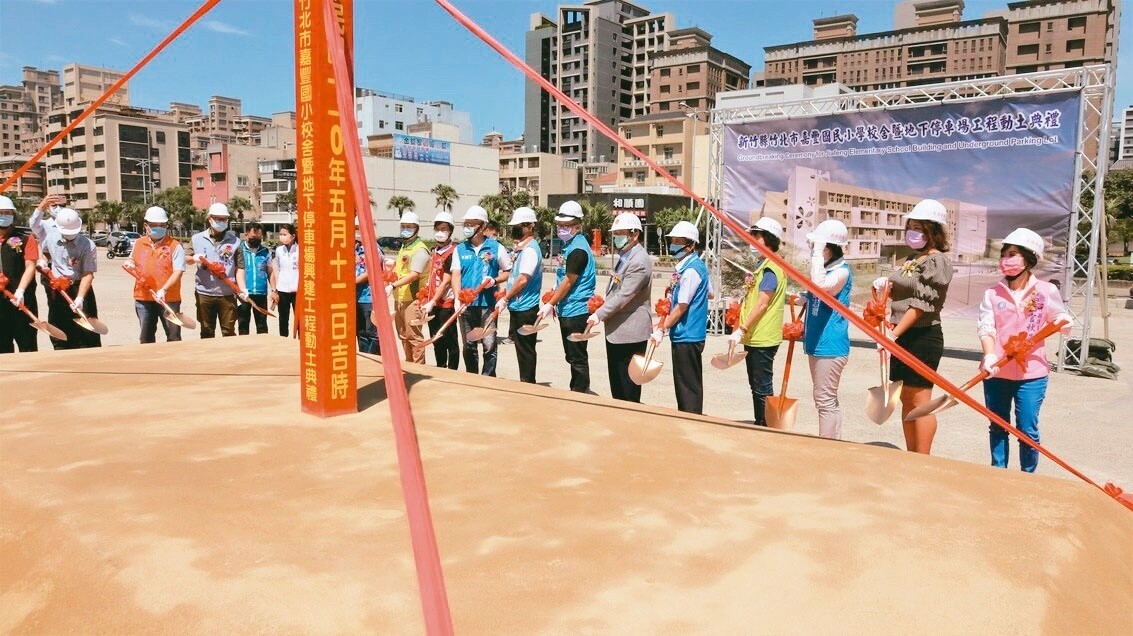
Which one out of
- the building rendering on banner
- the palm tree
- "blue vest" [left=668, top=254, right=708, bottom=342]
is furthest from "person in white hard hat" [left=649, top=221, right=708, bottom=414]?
the palm tree

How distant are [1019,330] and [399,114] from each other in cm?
9479

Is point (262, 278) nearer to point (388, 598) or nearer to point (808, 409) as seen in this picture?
point (808, 409)

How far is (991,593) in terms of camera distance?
187 centimetres

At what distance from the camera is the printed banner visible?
9609 mm

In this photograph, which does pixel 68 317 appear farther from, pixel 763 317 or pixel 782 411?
pixel 782 411

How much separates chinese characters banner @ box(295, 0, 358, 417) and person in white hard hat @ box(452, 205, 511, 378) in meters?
3.63

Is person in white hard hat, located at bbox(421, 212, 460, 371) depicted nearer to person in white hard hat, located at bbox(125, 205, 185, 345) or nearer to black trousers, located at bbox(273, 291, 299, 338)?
black trousers, located at bbox(273, 291, 299, 338)

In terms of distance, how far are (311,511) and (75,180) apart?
350 ft

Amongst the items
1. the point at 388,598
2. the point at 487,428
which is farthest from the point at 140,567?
the point at 487,428

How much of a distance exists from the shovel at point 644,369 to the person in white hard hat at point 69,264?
507 cm

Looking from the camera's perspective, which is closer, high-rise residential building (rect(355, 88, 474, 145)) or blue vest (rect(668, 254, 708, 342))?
blue vest (rect(668, 254, 708, 342))

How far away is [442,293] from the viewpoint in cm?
727

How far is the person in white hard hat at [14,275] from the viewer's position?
6.77 meters

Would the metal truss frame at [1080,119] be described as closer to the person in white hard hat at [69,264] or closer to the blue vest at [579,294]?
the blue vest at [579,294]
